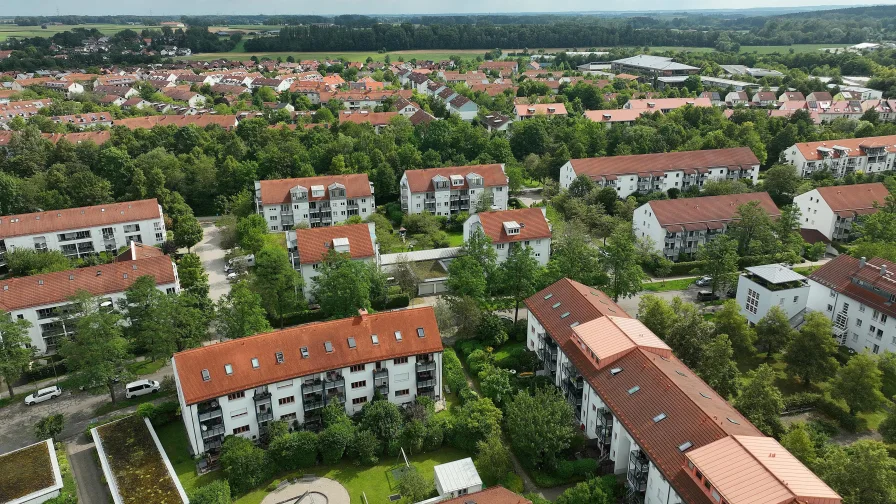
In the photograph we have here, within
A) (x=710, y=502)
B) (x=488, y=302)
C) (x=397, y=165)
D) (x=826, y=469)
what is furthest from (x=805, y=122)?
(x=710, y=502)

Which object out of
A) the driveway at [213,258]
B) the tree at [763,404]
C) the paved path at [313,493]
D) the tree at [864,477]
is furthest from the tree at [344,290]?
the tree at [864,477]

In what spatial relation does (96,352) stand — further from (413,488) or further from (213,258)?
(213,258)

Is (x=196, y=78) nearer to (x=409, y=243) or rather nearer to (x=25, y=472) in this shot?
(x=409, y=243)

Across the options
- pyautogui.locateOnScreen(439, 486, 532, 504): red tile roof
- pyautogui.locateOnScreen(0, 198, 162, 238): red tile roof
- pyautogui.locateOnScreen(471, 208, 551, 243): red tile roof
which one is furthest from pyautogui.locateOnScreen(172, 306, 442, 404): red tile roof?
pyautogui.locateOnScreen(0, 198, 162, 238): red tile roof

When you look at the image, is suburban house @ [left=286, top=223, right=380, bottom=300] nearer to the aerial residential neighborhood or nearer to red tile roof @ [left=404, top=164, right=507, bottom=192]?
the aerial residential neighborhood

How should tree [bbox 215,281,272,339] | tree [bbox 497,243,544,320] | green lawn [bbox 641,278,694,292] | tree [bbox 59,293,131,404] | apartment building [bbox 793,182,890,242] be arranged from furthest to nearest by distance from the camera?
apartment building [bbox 793,182,890,242]
green lawn [bbox 641,278,694,292]
tree [bbox 497,243,544,320]
tree [bbox 215,281,272,339]
tree [bbox 59,293,131,404]

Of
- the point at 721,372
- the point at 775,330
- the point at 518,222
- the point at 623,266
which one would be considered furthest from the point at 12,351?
the point at 775,330

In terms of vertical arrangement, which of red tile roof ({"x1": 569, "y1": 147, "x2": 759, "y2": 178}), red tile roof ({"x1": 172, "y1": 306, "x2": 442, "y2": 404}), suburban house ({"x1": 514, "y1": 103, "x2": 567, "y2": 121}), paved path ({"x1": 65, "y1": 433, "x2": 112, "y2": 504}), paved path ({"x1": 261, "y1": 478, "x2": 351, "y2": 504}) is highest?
suburban house ({"x1": 514, "y1": 103, "x2": 567, "y2": 121})

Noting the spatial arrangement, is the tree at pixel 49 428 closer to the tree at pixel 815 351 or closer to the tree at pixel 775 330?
the tree at pixel 775 330
